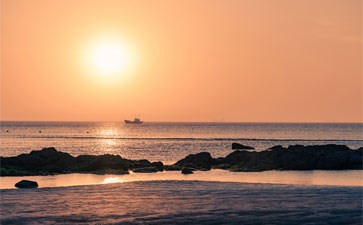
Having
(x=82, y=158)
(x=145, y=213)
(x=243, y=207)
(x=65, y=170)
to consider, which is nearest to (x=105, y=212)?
(x=145, y=213)

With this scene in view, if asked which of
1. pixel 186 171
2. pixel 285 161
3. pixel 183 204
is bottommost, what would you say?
pixel 183 204

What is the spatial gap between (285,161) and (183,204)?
123 ft

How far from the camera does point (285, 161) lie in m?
70.0

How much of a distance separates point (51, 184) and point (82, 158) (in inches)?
759

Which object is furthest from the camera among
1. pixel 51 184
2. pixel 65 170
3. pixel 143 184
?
pixel 65 170

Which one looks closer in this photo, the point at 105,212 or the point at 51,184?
the point at 105,212

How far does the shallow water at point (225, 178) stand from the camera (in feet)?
168

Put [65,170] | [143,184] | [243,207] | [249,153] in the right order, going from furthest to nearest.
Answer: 1. [249,153]
2. [65,170]
3. [143,184]
4. [243,207]

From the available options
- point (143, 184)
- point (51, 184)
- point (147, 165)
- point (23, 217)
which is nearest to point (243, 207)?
point (23, 217)

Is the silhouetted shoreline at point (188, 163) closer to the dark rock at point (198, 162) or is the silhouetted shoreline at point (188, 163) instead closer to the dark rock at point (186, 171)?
the dark rock at point (198, 162)

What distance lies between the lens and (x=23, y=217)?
29719mm

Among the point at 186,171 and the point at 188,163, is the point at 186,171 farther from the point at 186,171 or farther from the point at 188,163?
the point at 188,163

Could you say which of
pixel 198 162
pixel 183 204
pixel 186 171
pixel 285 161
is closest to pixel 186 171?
pixel 186 171

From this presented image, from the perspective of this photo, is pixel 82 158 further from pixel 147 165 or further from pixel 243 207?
pixel 243 207
